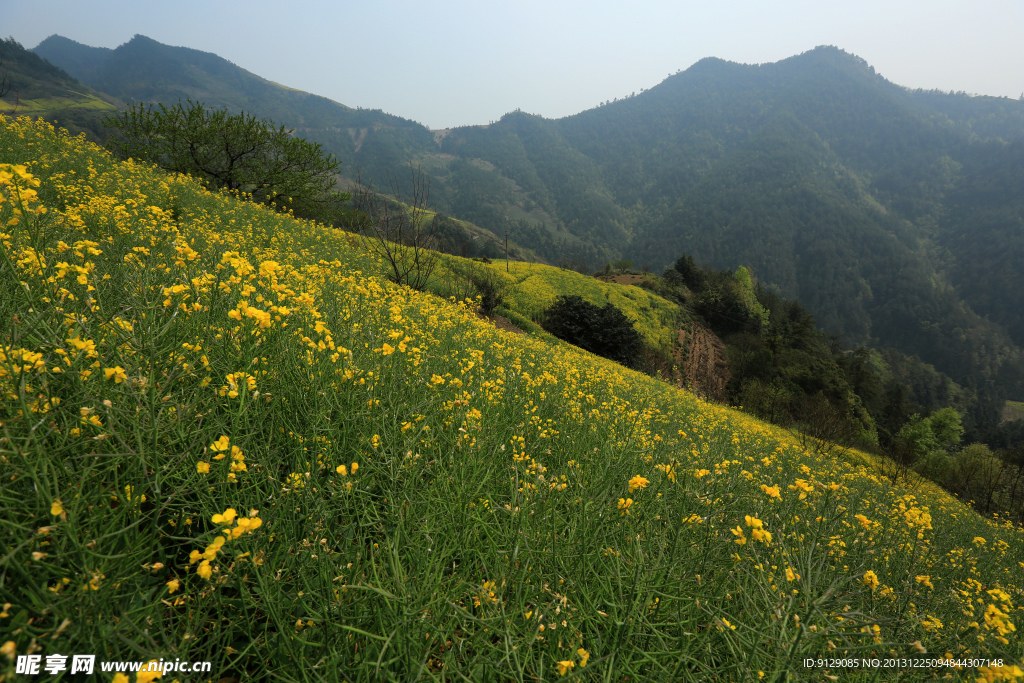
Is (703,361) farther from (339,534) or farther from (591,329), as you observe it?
(339,534)

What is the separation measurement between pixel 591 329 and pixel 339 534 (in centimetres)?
2014

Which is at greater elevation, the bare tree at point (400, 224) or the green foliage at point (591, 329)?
the bare tree at point (400, 224)

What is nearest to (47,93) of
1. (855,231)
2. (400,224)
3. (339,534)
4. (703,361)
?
(400,224)

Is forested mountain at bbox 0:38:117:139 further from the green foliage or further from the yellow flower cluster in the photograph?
the yellow flower cluster

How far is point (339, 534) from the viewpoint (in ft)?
5.51

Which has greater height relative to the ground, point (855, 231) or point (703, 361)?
point (855, 231)

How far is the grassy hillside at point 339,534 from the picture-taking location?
122 cm

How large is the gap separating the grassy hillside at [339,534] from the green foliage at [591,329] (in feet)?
57.1

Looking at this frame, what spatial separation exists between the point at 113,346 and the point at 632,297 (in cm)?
3290

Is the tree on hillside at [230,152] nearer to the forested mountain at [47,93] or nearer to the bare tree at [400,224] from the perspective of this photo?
the bare tree at [400,224]

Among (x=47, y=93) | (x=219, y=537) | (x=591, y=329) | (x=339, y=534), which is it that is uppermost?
(x=47, y=93)

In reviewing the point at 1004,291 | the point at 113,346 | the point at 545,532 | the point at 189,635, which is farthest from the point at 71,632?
the point at 1004,291

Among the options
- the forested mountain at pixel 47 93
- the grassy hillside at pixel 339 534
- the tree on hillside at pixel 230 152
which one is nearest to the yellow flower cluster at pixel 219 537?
A: the grassy hillside at pixel 339 534

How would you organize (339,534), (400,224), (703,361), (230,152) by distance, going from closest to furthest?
(339,534) → (400,224) → (230,152) → (703,361)
